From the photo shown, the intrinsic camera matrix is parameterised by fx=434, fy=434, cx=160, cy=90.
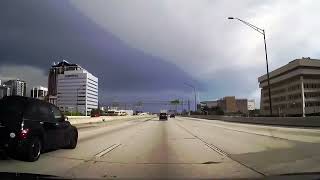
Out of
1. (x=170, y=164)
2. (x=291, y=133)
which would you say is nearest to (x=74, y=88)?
(x=291, y=133)

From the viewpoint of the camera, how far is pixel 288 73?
160 m

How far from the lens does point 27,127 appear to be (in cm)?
1333

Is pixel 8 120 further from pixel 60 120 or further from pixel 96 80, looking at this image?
pixel 96 80

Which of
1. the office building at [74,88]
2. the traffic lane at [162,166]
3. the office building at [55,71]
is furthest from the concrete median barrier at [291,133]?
the office building at [55,71]

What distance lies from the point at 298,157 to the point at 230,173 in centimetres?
456

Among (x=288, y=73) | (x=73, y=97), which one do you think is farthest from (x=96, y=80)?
(x=288, y=73)

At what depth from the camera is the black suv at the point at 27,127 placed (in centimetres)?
1298

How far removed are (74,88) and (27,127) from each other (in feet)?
408

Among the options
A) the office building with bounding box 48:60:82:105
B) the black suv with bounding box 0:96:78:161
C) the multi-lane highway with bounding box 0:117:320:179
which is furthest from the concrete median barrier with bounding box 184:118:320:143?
the office building with bounding box 48:60:82:105

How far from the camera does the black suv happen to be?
1298cm

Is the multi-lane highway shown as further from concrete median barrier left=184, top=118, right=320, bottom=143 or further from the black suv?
concrete median barrier left=184, top=118, right=320, bottom=143

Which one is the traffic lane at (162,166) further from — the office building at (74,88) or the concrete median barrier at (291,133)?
the office building at (74,88)

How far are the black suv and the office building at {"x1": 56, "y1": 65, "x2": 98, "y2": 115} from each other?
114289 millimetres

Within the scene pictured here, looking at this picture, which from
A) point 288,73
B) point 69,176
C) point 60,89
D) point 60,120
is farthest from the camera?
point 288,73
